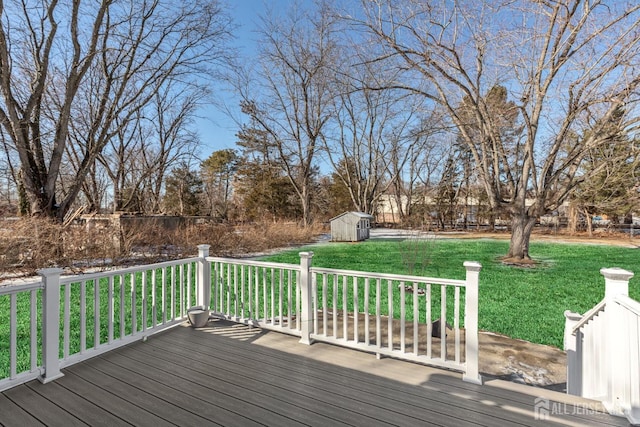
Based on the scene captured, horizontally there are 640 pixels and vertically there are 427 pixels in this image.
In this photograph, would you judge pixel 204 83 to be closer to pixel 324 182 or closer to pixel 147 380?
pixel 147 380

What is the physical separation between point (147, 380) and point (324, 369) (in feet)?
4.85

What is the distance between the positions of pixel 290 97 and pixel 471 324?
1881cm

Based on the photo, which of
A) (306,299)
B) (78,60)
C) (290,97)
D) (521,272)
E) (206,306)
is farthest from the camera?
(290,97)

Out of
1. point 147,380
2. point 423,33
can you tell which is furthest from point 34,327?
point 423,33

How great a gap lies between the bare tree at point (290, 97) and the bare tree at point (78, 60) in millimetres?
7194

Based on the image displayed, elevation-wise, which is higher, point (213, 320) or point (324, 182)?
point (324, 182)

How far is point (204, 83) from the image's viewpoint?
42.3 ft

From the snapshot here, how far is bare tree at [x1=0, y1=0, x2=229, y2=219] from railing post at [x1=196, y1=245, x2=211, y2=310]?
5683mm

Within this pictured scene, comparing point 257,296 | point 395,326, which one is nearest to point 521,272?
point 395,326

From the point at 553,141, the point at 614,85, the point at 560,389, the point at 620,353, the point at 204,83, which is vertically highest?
the point at 204,83

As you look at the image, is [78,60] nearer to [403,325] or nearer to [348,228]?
[403,325]

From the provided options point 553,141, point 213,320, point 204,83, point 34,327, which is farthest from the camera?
point 204,83

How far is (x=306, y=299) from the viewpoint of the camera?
3.33m

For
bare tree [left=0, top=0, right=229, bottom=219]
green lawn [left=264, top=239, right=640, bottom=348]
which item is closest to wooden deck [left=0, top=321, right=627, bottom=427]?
green lawn [left=264, top=239, right=640, bottom=348]
